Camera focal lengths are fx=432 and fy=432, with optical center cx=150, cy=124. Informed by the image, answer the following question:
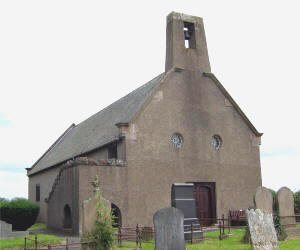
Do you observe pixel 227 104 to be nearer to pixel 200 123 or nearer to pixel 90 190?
pixel 200 123

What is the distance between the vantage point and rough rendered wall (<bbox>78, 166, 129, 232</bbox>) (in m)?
23.6

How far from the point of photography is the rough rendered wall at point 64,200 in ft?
78.2

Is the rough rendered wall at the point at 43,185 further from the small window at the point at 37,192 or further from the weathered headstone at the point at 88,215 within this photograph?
the weathered headstone at the point at 88,215

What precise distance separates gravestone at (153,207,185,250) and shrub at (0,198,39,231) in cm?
1534

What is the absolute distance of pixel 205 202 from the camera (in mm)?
27266

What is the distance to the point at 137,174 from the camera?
2489cm

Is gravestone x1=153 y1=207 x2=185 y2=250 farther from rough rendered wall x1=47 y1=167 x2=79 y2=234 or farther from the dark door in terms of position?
the dark door

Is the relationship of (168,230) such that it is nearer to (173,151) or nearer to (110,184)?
(110,184)

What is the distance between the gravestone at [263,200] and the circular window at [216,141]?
956 cm

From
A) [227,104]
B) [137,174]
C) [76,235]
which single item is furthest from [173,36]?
[76,235]

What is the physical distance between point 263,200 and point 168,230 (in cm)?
594

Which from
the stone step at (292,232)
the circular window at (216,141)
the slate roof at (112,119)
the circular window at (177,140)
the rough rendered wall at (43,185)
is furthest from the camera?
the rough rendered wall at (43,185)

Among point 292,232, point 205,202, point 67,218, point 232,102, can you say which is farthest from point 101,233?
point 232,102

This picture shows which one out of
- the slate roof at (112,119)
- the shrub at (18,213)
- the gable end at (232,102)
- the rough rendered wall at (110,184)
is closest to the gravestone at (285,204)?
the rough rendered wall at (110,184)
